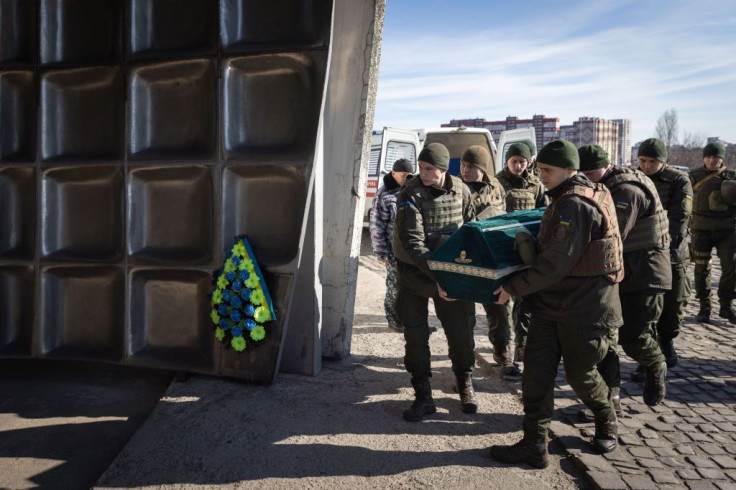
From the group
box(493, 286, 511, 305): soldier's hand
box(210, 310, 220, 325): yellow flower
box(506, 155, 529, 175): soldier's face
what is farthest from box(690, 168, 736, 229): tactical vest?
box(210, 310, 220, 325): yellow flower

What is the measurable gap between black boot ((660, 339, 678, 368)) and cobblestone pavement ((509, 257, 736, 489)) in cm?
7

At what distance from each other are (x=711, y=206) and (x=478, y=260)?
467 centimetres

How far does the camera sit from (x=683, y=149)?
42719 millimetres

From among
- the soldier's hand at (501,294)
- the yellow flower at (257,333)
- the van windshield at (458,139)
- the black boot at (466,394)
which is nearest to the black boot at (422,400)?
the black boot at (466,394)

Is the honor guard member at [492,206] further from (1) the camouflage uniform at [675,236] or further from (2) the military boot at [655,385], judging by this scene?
(1) the camouflage uniform at [675,236]

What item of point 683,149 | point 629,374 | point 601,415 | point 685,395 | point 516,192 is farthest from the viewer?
point 683,149

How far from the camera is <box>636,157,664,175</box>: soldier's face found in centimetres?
494

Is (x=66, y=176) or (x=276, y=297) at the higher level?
(x=66, y=176)

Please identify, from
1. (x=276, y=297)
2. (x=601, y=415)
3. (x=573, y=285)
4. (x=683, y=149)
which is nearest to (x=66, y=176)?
(x=276, y=297)

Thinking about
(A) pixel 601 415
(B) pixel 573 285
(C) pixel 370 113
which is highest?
(C) pixel 370 113

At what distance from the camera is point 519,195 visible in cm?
544

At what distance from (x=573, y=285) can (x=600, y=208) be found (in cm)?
46

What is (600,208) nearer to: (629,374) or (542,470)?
(542,470)

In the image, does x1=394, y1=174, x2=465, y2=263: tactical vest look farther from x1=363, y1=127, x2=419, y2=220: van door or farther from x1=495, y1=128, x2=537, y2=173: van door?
x1=495, y1=128, x2=537, y2=173: van door
